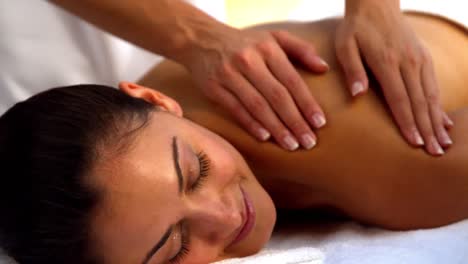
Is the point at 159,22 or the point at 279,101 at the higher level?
the point at 159,22

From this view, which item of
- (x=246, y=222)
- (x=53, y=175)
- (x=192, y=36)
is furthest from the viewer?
(x=192, y=36)

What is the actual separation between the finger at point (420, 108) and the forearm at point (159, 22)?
1.02 feet

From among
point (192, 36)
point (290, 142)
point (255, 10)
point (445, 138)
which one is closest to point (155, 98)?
point (192, 36)

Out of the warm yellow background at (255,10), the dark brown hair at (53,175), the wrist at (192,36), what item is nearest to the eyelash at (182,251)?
the dark brown hair at (53,175)

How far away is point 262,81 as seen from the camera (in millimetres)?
903

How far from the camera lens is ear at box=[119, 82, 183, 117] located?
926 mm

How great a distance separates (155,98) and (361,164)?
1.08ft

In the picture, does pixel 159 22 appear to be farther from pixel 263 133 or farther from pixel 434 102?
pixel 434 102

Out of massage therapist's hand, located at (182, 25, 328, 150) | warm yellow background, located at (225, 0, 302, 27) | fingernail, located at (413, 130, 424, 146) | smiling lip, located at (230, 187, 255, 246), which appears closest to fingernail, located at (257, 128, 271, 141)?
massage therapist's hand, located at (182, 25, 328, 150)

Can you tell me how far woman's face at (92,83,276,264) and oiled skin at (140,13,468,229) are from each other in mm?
56

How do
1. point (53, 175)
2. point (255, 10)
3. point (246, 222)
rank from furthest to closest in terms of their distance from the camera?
1. point (255, 10)
2. point (246, 222)
3. point (53, 175)

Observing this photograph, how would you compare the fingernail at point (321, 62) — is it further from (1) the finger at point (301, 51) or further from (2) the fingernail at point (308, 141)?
(2) the fingernail at point (308, 141)

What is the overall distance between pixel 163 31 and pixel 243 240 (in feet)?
1.22

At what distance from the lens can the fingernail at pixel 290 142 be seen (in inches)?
34.8
